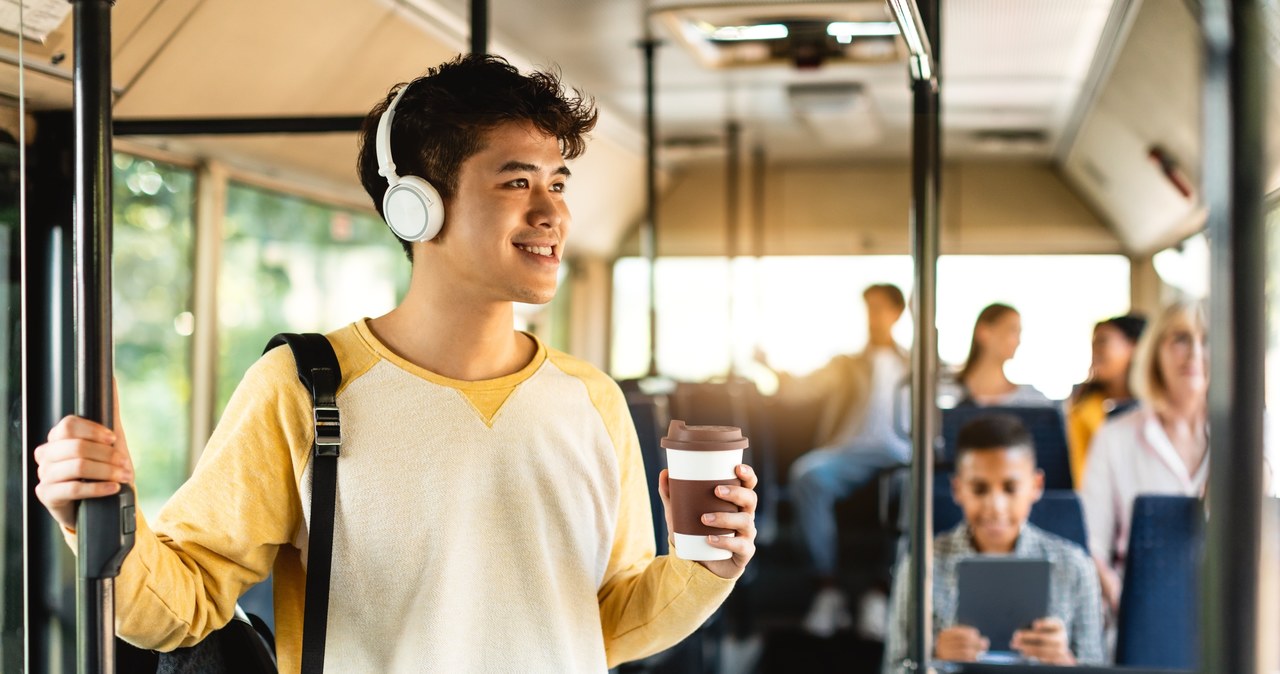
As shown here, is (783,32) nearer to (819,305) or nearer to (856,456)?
(856,456)

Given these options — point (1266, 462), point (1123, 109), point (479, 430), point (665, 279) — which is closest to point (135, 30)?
point (479, 430)

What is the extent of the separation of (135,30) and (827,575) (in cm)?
491

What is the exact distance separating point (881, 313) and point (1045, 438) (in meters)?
2.34

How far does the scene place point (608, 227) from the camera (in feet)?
25.7

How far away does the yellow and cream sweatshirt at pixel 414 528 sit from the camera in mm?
1315

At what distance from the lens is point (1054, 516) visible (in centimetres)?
330

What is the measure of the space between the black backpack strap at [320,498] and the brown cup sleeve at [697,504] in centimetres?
39

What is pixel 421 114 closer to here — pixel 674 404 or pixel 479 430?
pixel 479 430

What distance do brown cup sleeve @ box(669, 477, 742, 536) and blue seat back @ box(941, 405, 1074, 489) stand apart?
2622 millimetres

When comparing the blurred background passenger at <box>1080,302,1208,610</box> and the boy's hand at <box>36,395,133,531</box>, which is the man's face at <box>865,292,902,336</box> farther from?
the boy's hand at <box>36,395,133,531</box>

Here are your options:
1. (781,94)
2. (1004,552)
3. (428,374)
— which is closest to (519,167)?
(428,374)

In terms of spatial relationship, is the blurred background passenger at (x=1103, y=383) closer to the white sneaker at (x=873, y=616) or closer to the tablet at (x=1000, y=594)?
the white sneaker at (x=873, y=616)

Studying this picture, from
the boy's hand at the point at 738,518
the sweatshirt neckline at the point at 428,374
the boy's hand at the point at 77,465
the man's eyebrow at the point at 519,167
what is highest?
the man's eyebrow at the point at 519,167

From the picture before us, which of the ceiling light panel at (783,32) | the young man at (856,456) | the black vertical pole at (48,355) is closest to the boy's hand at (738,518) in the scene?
the black vertical pole at (48,355)
